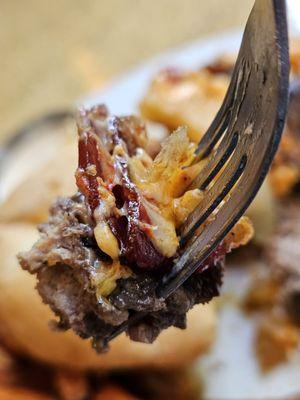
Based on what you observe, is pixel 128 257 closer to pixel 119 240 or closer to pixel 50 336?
pixel 119 240

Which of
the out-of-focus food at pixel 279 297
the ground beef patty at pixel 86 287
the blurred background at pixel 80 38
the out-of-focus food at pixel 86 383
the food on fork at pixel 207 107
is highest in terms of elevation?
the blurred background at pixel 80 38

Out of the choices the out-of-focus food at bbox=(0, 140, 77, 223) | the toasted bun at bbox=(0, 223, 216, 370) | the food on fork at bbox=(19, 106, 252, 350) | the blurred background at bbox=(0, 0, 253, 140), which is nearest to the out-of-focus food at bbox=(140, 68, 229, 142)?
the out-of-focus food at bbox=(0, 140, 77, 223)

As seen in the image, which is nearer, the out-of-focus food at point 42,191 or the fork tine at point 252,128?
the fork tine at point 252,128

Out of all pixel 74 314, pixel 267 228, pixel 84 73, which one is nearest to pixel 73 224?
pixel 74 314

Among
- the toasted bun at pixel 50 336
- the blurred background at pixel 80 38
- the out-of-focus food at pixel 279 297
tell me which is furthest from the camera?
the blurred background at pixel 80 38

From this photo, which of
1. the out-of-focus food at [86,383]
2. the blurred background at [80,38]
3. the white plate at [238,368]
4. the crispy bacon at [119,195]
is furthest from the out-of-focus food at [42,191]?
the blurred background at [80,38]

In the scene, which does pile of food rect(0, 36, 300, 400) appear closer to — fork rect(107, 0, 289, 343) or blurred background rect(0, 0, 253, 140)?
fork rect(107, 0, 289, 343)

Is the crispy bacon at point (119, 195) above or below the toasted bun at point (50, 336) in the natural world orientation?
below

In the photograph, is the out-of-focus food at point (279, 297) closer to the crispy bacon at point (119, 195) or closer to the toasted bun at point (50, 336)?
the toasted bun at point (50, 336)
